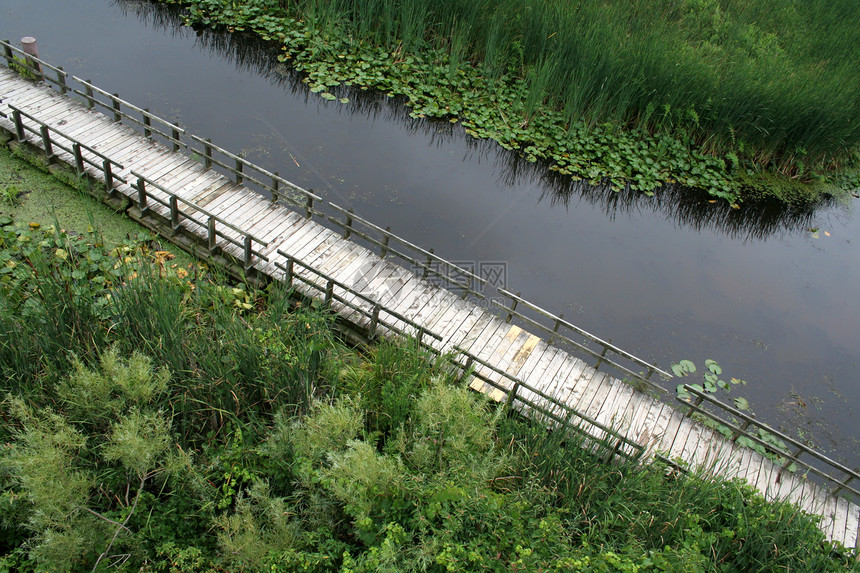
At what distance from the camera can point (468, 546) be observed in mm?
5836

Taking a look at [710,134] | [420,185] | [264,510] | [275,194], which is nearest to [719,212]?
[710,134]

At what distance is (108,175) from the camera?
35.5 feet

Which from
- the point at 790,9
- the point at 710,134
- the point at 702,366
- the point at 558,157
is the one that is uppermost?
the point at 790,9

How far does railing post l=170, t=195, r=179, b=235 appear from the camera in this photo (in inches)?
403

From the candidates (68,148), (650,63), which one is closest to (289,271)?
(68,148)

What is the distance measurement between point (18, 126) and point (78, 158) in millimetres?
1865

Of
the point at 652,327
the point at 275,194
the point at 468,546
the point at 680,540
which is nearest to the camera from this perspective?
the point at 468,546

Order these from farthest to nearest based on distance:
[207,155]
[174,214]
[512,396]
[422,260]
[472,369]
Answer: [422,260]
[207,155]
[174,214]
[512,396]
[472,369]

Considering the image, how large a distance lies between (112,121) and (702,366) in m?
13.8

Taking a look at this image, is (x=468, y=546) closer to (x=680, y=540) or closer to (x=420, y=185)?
(x=680, y=540)

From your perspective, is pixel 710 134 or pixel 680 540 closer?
pixel 680 540

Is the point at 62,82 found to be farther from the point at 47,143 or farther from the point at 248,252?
the point at 248,252

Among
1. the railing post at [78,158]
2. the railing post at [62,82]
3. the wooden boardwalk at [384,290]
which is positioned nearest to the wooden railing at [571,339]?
the wooden boardwalk at [384,290]

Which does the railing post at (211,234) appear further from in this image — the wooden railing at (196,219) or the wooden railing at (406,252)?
the wooden railing at (406,252)
